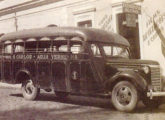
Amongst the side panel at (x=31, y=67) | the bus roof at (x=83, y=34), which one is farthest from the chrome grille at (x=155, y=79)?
the side panel at (x=31, y=67)

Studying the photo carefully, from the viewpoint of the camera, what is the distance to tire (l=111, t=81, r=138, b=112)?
7.65 m

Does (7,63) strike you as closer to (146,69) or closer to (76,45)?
(76,45)

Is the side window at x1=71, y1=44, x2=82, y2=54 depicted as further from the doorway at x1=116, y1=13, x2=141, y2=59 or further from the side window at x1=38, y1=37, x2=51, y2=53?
the doorway at x1=116, y1=13, x2=141, y2=59

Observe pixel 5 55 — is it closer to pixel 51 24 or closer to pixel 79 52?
pixel 79 52

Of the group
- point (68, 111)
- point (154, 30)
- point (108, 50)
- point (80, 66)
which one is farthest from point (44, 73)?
point (154, 30)

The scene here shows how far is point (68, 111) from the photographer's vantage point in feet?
26.7

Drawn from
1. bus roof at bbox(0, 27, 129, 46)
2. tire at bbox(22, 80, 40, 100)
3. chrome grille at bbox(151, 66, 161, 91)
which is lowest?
tire at bbox(22, 80, 40, 100)

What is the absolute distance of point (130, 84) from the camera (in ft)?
25.4

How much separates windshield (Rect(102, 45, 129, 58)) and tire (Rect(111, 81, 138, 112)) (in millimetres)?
1162

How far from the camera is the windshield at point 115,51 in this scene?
8.82m

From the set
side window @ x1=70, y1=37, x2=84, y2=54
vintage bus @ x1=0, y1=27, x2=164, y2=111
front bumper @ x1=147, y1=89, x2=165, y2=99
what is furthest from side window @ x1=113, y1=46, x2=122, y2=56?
front bumper @ x1=147, y1=89, x2=165, y2=99

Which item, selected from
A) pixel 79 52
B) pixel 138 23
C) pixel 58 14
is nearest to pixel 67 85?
pixel 79 52

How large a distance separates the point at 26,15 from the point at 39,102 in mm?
12581

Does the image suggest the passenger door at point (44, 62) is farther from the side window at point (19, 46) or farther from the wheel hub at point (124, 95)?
the wheel hub at point (124, 95)
